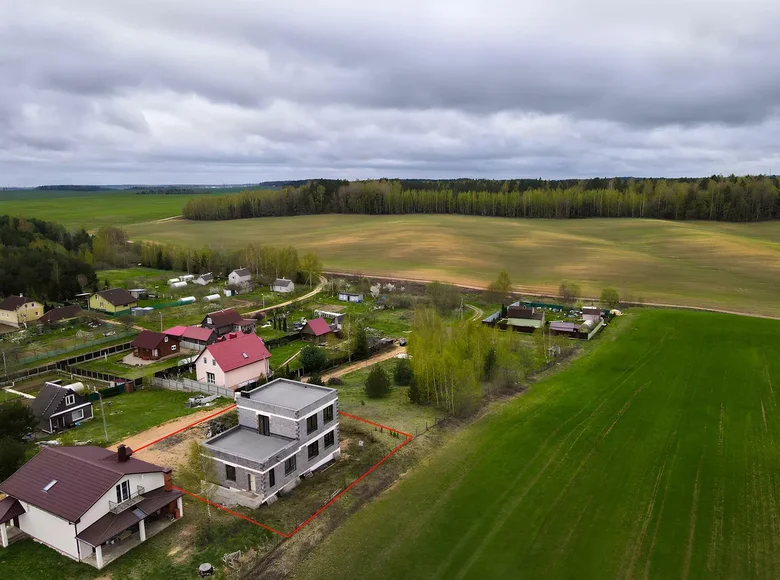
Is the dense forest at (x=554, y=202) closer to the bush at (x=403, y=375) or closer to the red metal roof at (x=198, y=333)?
the red metal roof at (x=198, y=333)

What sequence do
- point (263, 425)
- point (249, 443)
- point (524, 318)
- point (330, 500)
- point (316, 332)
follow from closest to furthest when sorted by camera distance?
1. point (330, 500)
2. point (249, 443)
3. point (263, 425)
4. point (316, 332)
5. point (524, 318)

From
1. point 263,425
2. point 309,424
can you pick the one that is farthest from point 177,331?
point 309,424

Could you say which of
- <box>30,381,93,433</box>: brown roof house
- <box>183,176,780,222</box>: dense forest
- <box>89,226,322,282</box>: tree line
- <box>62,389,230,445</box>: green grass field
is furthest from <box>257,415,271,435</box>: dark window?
<box>183,176,780,222</box>: dense forest

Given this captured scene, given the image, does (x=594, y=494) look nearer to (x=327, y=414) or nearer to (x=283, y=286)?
(x=327, y=414)

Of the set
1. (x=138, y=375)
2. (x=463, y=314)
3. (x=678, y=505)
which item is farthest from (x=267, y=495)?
(x=463, y=314)

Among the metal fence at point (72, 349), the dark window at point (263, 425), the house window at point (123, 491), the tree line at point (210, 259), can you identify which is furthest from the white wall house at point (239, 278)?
the house window at point (123, 491)

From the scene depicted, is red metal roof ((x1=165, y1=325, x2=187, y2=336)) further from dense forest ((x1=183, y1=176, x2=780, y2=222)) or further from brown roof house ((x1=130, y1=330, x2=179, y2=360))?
dense forest ((x1=183, y1=176, x2=780, y2=222))

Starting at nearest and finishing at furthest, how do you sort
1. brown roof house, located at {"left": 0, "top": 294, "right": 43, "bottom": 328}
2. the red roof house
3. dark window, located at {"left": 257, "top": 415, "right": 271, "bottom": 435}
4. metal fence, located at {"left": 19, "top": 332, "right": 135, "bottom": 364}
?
dark window, located at {"left": 257, "top": 415, "right": 271, "bottom": 435}, the red roof house, metal fence, located at {"left": 19, "top": 332, "right": 135, "bottom": 364}, brown roof house, located at {"left": 0, "top": 294, "right": 43, "bottom": 328}
